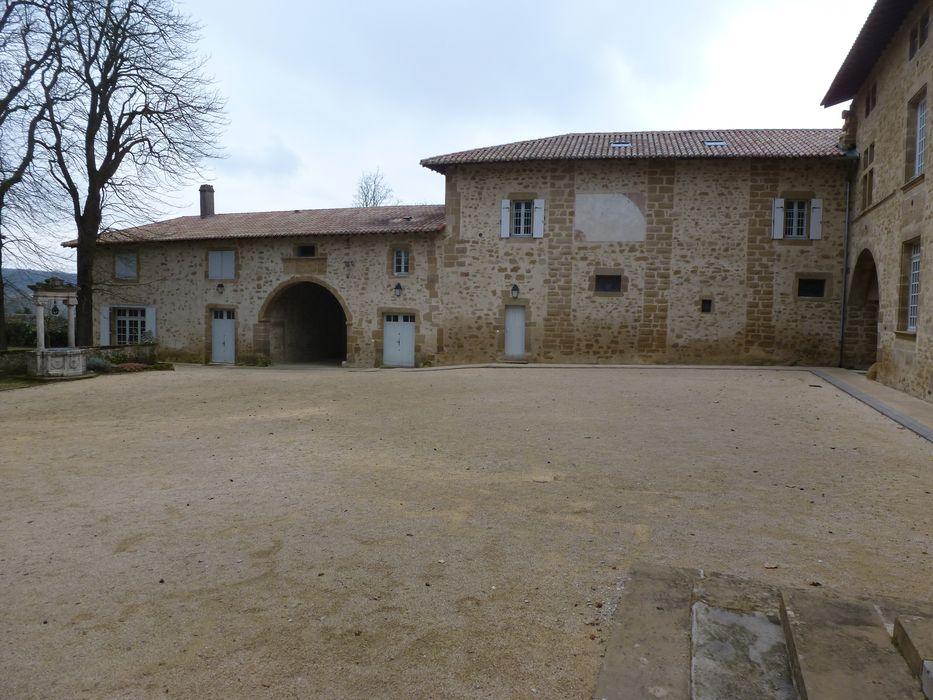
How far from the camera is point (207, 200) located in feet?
77.0

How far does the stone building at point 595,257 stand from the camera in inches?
635

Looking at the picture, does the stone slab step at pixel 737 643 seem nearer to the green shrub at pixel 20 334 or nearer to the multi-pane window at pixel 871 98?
the multi-pane window at pixel 871 98

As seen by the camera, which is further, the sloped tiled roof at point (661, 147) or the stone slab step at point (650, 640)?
the sloped tiled roof at point (661, 147)

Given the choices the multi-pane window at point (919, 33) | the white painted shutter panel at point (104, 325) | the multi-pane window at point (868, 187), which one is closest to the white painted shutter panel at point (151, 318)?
the white painted shutter panel at point (104, 325)

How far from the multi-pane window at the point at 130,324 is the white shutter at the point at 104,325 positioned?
304 mm

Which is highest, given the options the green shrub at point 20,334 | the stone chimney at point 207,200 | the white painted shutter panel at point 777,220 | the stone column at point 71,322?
the stone chimney at point 207,200

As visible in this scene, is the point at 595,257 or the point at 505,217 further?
the point at 505,217

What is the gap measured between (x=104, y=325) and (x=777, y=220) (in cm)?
2142

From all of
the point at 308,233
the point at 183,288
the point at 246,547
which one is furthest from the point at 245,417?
the point at 183,288

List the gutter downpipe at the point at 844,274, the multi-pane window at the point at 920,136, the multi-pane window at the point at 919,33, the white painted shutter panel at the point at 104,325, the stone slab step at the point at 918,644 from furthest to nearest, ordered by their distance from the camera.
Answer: the white painted shutter panel at the point at 104,325, the gutter downpipe at the point at 844,274, the multi-pane window at the point at 920,136, the multi-pane window at the point at 919,33, the stone slab step at the point at 918,644

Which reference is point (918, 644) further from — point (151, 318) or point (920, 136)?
point (151, 318)

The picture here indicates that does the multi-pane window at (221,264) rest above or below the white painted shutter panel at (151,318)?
above

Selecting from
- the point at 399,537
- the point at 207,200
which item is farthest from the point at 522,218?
the point at 399,537

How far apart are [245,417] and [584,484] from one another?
203 inches
